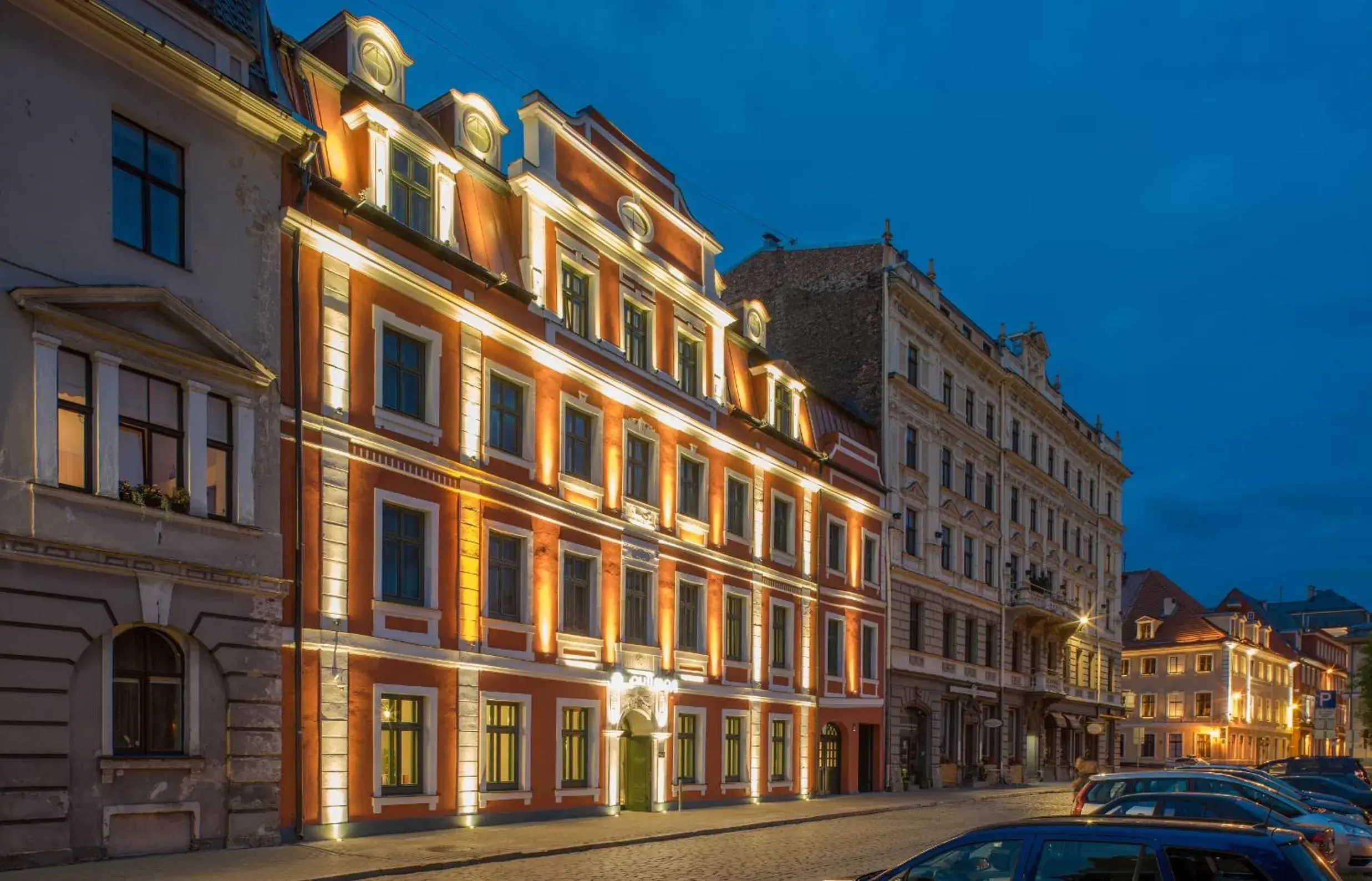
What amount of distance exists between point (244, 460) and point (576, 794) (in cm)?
1106

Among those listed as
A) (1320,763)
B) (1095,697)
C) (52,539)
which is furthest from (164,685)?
(1095,697)

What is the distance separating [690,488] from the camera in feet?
103

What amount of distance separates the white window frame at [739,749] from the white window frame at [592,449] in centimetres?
778

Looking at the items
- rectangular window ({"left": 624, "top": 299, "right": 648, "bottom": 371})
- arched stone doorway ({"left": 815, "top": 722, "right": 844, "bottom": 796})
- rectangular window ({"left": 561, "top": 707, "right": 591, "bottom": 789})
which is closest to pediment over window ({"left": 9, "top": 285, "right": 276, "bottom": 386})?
rectangular window ({"left": 561, "top": 707, "right": 591, "bottom": 789})

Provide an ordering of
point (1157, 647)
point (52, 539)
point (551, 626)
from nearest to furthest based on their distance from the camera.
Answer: point (52, 539) → point (551, 626) → point (1157, 647)

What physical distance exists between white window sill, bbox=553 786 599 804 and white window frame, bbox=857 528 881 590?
51.7ft

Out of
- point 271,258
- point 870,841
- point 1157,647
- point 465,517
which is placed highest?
point 271,258

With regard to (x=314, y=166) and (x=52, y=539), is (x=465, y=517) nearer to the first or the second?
(x=314, y=166)

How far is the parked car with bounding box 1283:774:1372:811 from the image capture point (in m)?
27.6

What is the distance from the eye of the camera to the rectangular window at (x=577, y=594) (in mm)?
A: 26078

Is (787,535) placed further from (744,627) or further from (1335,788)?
(1335,788)

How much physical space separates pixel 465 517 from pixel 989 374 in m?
32.9

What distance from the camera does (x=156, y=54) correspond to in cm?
1752

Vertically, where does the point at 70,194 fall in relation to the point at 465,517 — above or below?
above
